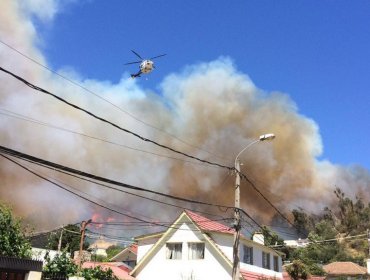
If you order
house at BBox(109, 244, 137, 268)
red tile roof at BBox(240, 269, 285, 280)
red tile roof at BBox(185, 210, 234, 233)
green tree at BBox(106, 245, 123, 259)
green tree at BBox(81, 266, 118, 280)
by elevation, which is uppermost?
green tree at BBox(106, 245, 123, 259)

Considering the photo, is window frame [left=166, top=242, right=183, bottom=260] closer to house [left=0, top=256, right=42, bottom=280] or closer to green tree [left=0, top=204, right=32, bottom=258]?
green tree [left=0, top=204, right=32, bottom=258]

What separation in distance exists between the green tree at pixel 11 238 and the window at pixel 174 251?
968 centimetres

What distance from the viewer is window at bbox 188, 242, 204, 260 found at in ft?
104

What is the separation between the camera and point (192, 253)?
1254 inches

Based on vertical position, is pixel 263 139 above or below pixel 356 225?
below

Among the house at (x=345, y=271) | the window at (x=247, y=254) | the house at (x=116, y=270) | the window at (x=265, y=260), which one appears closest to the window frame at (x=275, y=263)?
the window at (x=265, y=260)

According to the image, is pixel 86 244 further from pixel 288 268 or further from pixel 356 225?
pixel 356 225

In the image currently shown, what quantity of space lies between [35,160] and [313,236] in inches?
3433

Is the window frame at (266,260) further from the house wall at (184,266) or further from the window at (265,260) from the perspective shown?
the house wall at (184,266)

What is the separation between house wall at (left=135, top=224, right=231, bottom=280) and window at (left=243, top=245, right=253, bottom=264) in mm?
3246

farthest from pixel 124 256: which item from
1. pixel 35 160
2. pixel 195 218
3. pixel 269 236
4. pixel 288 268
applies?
pixel 35 160

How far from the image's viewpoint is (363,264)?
8025 cm

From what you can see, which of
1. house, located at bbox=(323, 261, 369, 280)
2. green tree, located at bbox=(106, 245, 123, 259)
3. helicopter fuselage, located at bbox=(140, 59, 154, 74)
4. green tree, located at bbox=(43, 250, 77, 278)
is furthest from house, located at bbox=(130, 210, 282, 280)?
green tree, located at bbox=(106, 245, 123, 259)

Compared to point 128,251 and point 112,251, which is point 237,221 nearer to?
point 128,251
